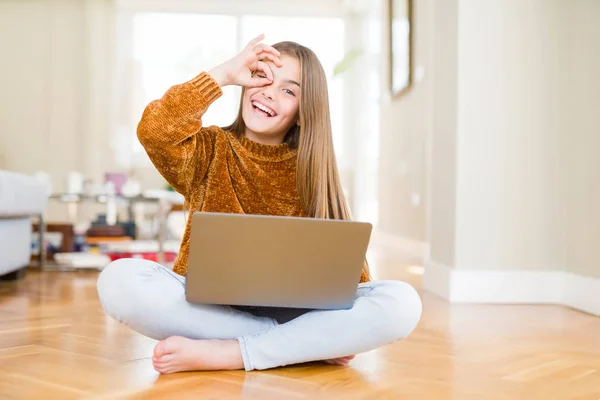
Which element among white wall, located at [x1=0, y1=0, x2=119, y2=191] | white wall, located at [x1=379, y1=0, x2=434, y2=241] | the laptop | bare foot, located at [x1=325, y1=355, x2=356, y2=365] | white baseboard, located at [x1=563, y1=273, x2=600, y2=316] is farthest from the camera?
white wall, located at [x1=0, y1=0, x2=119, y2=191]

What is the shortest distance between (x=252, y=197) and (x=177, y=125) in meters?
0.24

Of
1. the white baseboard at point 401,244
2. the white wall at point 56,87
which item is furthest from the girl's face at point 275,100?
the white wall at point 56,87

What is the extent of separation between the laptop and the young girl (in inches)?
4.1

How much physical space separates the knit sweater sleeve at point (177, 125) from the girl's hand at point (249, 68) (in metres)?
0.04

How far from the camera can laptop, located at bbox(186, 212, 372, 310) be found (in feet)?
3.76

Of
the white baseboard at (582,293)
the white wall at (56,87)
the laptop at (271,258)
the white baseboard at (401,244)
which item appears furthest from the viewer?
the white wall at (56,87)

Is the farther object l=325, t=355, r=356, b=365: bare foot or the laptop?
l=325, t=355, r=356, b=365: bare foot

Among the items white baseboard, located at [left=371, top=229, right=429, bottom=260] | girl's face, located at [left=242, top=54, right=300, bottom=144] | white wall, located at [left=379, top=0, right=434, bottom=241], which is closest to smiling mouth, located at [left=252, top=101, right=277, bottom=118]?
girl's face, located at [left=242, top=54, right=300, bottom=144]

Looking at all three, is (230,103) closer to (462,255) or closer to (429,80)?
(429,80)

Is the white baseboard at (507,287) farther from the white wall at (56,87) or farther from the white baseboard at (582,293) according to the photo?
the white wall at (56,87)

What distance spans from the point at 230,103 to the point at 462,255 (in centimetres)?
452

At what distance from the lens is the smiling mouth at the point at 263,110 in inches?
57.9

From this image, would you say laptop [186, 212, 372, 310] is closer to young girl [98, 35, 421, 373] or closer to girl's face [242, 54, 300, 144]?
young girl [98, 35, 421, 373]

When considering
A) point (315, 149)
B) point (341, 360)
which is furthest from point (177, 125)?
point (341, 360)
